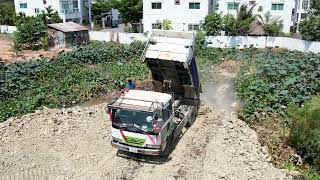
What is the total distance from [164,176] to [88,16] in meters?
47.3

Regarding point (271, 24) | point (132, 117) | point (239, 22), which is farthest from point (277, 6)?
point (132, 117)

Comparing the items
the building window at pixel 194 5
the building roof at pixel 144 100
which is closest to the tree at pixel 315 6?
the building window at pixel 194 5

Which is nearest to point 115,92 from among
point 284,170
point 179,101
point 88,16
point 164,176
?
point 179,101

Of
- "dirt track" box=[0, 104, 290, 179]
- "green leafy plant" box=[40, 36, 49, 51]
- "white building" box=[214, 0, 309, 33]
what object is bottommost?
"dirt track" box=[0, 104, 290, 179]

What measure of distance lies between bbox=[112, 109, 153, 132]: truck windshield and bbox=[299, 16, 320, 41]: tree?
2614cm

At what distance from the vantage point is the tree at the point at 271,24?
37.6m

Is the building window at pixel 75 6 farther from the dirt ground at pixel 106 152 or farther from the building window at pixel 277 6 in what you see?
the dirt ground at pixel 106 152

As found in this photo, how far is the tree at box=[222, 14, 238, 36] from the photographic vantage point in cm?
3738

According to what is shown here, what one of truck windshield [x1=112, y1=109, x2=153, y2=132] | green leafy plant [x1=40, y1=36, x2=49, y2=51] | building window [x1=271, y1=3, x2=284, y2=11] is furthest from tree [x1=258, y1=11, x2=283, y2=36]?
truck windshield [x1=112, y1=109, x2=153, y2=132]

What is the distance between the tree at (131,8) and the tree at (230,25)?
491 inches

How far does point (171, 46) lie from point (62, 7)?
124 ft

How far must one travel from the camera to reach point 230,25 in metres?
37.5

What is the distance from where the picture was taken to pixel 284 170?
13.5 m

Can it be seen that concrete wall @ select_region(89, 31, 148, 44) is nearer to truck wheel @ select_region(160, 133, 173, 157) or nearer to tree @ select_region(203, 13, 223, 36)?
tree @ select_region(203, 13, 223, 36)
